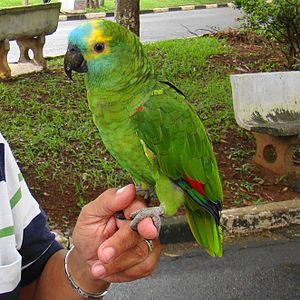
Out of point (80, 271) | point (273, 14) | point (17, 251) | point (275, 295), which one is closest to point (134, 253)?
point (80, 271)

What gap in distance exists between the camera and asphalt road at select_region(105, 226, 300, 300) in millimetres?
3451

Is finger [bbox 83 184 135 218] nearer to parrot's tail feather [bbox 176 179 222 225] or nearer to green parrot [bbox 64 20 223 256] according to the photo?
green parrot [bbox 64 20 223 256]

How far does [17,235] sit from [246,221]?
269 centimetres

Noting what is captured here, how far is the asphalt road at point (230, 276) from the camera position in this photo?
3.45 m

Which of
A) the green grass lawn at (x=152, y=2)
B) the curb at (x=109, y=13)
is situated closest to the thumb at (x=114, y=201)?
the curb at (x=109, y=13)

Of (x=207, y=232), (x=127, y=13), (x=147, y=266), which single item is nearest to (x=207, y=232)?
(x=207, y=232)

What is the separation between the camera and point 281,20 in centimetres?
721

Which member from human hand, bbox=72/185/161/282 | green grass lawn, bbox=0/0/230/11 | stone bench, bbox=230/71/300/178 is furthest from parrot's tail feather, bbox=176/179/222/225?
green grass lawn, bbox=0/0/230/11

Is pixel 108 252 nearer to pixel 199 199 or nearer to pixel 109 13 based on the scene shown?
pixel 199 199

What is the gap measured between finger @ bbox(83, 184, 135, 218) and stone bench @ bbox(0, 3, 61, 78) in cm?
592

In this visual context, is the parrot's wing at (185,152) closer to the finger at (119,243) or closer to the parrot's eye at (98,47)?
the parrot's eye at (98,47)

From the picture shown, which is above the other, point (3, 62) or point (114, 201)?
point (114, 201)

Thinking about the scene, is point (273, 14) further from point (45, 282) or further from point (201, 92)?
point (45, 282)

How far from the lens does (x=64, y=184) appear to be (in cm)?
437
